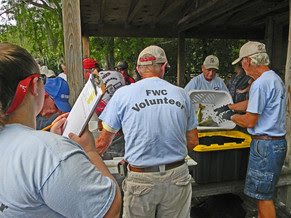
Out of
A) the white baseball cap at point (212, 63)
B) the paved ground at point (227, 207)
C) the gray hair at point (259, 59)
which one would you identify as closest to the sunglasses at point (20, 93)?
the gray hair at point (259, 59)

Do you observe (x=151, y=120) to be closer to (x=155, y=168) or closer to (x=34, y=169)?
(x=155, y=168)

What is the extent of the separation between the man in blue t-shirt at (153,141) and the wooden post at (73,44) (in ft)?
1.99

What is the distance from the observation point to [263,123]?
257 cm

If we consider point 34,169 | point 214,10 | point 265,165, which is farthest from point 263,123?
point 214,10

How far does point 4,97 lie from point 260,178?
270 centimetres

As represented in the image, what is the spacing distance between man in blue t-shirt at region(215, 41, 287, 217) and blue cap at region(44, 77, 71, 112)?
190cm

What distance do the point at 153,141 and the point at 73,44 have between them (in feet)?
4.23

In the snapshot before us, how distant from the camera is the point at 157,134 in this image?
187 centimetres

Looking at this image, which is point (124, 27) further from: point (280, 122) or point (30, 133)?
point (30, 133)

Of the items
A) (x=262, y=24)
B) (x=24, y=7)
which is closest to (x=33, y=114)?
(x=24, y=7)

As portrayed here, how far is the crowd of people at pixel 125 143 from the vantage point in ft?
2.47

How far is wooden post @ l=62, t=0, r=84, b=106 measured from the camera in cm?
228

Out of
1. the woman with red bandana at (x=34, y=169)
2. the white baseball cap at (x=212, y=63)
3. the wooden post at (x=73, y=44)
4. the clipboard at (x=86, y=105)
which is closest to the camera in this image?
the woman with red bandana at (x=34, y=169)

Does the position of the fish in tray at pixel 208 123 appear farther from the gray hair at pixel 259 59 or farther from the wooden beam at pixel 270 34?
the wooden beam at pixel 270 34
